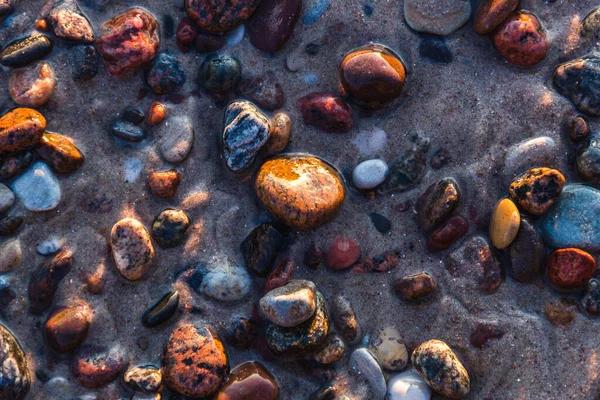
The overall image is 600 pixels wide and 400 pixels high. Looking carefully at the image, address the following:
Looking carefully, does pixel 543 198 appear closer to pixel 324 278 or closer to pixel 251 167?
pixel 324 278

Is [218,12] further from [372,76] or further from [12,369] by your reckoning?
[12,369]

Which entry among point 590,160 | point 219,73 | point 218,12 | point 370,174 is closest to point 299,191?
point 370,174

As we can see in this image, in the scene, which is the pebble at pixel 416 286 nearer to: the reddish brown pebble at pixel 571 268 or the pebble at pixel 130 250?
the reddish brown pebble at pixel 571 268

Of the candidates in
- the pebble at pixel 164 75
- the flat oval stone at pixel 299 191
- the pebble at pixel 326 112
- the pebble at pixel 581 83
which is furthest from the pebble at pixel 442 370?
the pebble at pixel 164 75

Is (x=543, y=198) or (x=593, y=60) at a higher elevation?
(x=593, y=60)

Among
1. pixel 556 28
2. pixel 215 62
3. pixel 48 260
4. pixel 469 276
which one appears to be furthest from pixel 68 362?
pixel 556 28

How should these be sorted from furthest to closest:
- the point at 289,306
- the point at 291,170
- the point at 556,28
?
the point at 556,28 → the point at 291,170 → the point at 289,306
